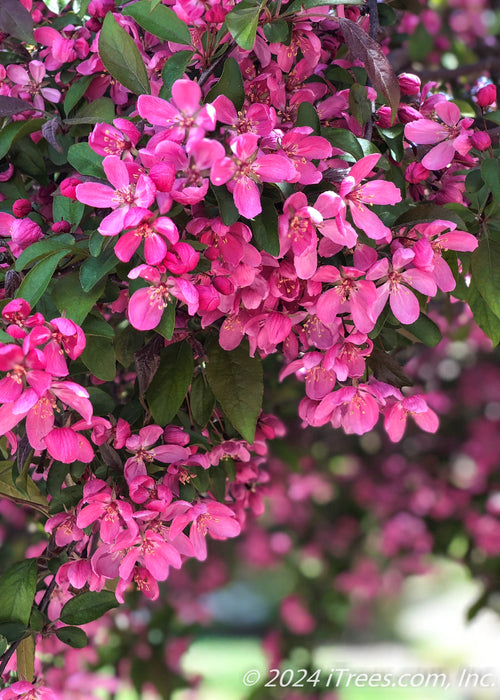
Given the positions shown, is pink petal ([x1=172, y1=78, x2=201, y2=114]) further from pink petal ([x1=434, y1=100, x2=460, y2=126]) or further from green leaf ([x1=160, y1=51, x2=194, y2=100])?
pink petal ([x1=434, y1=100, x2=460, y2=126])

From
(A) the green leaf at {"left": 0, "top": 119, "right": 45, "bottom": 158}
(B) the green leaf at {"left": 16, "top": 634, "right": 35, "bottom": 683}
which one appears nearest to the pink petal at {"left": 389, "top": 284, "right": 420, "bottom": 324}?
(A) the green leaf at {"left": 0, "top": 119, "right": 45, "bottom": 158}

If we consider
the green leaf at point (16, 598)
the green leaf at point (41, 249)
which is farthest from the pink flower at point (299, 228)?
the green leaf at point (16, 598)

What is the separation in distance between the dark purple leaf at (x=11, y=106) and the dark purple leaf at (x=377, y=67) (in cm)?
42

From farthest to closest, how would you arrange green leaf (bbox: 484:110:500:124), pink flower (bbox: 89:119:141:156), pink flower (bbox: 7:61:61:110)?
pink flower (bbox: 7:61:61:110) < green leaf (bbox: 484:110:500:124) < pink flower (bbox: 89:119:141:156)

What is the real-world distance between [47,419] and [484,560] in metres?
2.10

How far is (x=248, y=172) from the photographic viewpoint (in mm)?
676

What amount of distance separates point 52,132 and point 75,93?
65 millimetres

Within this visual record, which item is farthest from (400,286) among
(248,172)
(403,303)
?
(248,172)

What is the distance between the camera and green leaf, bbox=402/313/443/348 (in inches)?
35.3

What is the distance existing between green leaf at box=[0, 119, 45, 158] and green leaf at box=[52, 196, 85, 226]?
0.13 metres

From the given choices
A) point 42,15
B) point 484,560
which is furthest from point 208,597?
point 42,15

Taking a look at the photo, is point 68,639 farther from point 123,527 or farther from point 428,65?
point 428,65

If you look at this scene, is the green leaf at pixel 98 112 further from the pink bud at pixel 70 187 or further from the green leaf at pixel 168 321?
the green leaf at pixel 168 321

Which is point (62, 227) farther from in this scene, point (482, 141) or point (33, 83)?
point (482, 141)
